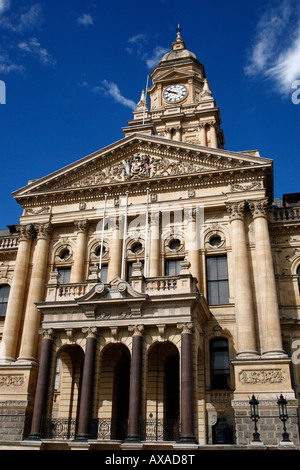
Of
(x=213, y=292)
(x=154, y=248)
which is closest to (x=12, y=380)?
(x=154, y=248)

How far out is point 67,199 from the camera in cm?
3341

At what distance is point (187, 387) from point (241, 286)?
7.52m

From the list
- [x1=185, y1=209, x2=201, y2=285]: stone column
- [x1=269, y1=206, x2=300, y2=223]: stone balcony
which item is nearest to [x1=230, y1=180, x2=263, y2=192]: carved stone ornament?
[x1=185, y1=209, x2=201, y2=285]: stone column

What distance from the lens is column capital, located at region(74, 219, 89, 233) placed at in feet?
105

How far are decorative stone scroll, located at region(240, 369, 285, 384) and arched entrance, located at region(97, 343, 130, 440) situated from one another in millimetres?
6671

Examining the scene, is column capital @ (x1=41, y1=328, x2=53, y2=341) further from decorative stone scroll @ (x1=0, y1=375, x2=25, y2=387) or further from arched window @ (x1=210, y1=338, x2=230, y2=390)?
arched window @ (x1=210, y1=338, x2=230, y2=390)

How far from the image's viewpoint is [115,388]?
2664 centimetres

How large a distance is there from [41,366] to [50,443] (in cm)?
370

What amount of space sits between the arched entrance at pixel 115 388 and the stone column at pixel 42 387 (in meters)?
3.07

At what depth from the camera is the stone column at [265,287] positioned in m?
25.3

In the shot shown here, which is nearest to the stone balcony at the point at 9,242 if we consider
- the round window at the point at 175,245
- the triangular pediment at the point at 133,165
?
the triangular pediment at the point at 133,165

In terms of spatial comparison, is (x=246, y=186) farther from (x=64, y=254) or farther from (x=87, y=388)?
(x=87, y=388)

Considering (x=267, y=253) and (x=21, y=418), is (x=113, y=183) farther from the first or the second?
(x=21, y=418)
